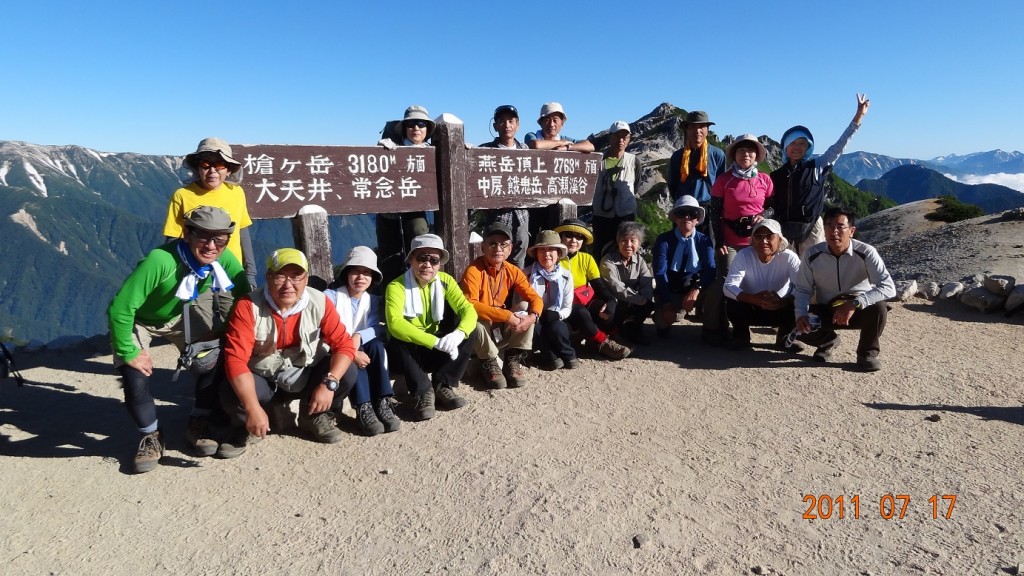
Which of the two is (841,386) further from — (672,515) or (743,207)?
(672,515)

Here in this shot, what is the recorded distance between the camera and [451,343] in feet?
14.7

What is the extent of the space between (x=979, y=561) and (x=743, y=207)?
13.4ft

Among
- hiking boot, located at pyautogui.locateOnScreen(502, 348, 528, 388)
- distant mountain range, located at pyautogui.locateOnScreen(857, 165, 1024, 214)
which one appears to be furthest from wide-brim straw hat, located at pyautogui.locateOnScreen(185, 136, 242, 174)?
distant mountain range, located at pyautogui.locateOnScreen(857, 165, 1024, 214)

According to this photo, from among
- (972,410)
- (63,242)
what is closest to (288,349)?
(972,410)

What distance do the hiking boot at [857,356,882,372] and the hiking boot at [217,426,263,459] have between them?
504 centimetres

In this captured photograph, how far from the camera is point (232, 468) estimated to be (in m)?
3.75

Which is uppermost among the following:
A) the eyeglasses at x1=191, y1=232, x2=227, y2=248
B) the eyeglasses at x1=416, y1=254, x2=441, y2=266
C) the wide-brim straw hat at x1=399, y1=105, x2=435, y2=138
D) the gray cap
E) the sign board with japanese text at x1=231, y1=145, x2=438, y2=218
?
the wide-brim straw hat at x1=399, y1=105, x2=435, y2=138

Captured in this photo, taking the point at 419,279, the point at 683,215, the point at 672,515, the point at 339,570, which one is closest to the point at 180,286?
the point at 419,279

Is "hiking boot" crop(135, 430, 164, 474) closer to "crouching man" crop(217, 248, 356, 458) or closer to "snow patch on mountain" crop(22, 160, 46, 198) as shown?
"crouching man" crop(217, 248, 356, 458)

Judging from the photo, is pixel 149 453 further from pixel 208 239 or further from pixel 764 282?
pixel 764 282

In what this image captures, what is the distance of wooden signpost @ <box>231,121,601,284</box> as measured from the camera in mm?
4898

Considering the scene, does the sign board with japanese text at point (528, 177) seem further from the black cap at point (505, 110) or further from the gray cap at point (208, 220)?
the gray cap at point (208, 220)
